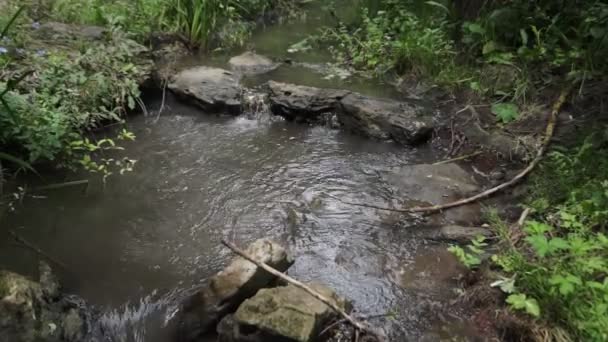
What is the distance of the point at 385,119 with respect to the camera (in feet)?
16.9

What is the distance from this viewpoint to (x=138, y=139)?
4.90m

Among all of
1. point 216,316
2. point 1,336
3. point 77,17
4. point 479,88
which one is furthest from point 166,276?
point 77,17

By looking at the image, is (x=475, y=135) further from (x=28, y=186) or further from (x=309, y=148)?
(x=28, y=186)

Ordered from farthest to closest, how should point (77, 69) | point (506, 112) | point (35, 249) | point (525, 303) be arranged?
1. point (506, 112)
2. point (77, 69)
3. point (35, 249)
4. point (525, 303)

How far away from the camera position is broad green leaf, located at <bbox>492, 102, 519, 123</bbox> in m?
4.79

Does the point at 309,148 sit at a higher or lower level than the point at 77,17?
lower

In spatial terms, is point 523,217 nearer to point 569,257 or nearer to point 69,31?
point 569,257

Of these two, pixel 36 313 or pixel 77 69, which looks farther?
pixel 77 69

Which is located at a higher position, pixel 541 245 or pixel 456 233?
pixel 541 245

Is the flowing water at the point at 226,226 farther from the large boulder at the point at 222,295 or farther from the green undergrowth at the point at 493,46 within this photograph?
the green undergrowth at the point at 493,46

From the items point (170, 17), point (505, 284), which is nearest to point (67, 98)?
point (170, 17)

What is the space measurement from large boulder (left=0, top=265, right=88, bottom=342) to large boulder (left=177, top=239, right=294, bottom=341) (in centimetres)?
60

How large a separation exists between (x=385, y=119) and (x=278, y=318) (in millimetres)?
3107

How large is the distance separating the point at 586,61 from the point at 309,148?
282 cm
